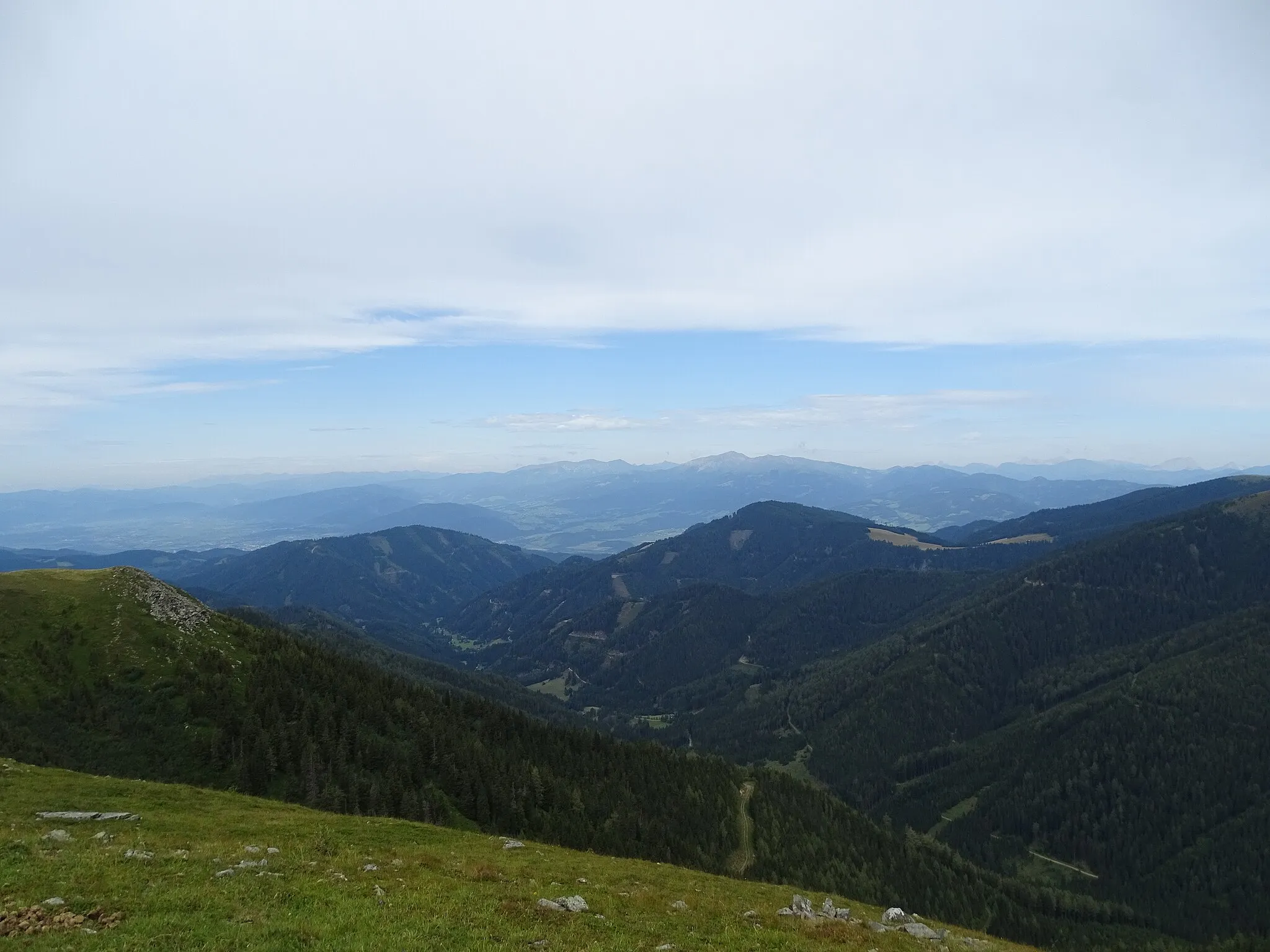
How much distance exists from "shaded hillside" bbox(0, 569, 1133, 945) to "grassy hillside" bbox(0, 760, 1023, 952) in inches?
1067

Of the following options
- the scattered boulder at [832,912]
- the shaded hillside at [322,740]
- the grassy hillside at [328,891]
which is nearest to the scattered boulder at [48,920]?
the grassy hillside at [328,891]

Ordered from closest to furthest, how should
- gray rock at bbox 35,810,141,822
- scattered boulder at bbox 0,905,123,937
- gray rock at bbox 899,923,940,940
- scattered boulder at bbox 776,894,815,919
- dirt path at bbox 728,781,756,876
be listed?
scattered boulder at bbox 0,905,123,937
scattered boulder at bbox 776,894,815,919
gray rock at bbox 899,923,940,940
gray rock at bbox 35,810,141,822
dirt path at bbox 728,781,756,876

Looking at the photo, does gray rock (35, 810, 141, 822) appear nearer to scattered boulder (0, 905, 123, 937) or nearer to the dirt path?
scattered boulder (0, 905, 123, 937)

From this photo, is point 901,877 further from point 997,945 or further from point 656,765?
point 997,945

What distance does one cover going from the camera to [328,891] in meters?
28.9

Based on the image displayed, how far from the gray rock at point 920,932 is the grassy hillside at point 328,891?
1.91m

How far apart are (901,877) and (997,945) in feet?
403

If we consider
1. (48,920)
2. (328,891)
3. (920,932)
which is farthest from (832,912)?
(48,920)

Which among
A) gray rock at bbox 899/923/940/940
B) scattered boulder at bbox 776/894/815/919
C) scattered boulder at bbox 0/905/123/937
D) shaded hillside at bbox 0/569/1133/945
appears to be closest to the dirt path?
shaded hillside at bbox 0/569/1133/945

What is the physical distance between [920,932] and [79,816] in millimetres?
53574

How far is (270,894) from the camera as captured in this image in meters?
27.8

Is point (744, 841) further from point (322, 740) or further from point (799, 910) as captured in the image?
point (799, 910)

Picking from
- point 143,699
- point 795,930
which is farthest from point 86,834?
point 143,699

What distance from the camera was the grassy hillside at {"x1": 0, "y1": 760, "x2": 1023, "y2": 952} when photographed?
23.9 metres
